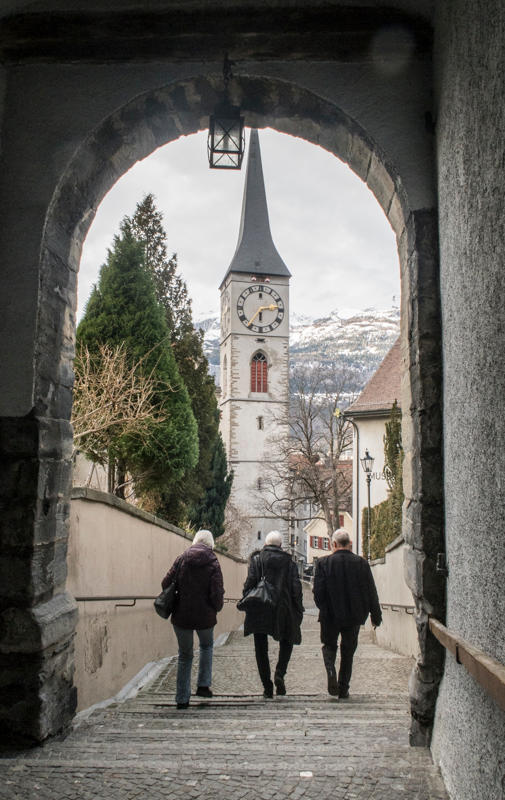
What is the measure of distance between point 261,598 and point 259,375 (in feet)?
138

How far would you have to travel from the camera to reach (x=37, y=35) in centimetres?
402

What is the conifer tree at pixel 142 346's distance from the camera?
10.4 meters

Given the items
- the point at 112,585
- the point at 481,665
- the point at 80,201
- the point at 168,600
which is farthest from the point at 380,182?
the point at 112,585

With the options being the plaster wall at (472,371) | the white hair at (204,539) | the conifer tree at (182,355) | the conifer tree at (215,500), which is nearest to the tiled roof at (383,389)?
the conifer tree at (182,355)

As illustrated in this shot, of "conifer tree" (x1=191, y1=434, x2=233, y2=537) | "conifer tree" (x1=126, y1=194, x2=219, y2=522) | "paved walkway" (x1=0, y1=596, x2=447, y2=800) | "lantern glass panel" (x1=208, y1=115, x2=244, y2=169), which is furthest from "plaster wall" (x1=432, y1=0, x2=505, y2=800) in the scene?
"conifer tree" (x1=191, y1=434, x2=233, y2=537)

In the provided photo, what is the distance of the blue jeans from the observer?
4859 millimetres

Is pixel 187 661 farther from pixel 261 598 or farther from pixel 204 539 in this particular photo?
pixel 204 539

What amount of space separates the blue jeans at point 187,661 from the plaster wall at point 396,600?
3.19 metres

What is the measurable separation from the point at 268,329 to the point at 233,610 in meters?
35.3

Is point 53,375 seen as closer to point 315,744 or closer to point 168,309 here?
point 315,744

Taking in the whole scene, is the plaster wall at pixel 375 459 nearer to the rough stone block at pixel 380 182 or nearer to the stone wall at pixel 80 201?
the rough stone block at pixel 380 182

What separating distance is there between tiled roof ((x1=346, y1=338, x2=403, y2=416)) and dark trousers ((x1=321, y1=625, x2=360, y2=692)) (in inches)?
586

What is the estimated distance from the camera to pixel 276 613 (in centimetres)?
537

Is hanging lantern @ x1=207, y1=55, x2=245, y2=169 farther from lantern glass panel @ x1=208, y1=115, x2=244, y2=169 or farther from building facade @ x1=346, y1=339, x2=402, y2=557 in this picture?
building facade @ x1=346, y1=339, x2=402, y2=557
